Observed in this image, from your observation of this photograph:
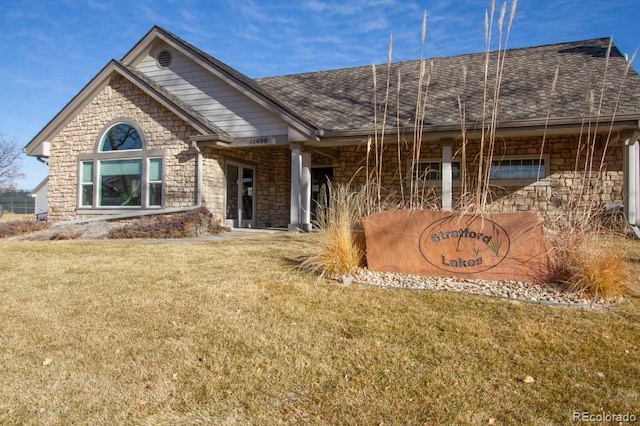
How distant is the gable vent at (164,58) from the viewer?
504 inches

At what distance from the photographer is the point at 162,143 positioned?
1193cm

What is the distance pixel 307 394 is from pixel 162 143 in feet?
36.2

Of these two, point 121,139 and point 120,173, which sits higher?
point 121,139

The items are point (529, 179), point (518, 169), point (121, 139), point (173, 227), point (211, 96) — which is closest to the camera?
point (173, 227)

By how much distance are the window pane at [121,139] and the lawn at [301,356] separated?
860 cm

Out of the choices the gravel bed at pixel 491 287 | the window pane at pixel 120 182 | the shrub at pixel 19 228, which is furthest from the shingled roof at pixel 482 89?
the shrub at pixel 19 228

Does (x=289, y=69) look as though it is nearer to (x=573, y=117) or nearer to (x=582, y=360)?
(x=573, y=117)

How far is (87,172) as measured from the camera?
12.8 meters

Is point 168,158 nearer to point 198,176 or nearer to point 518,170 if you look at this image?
point 198,176

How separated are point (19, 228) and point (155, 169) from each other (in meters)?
3.66

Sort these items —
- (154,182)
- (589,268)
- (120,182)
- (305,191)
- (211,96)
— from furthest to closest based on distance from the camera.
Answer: (120,182), (211,96), (154,182), (305,191), (589,268)

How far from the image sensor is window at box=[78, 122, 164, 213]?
39.3ft

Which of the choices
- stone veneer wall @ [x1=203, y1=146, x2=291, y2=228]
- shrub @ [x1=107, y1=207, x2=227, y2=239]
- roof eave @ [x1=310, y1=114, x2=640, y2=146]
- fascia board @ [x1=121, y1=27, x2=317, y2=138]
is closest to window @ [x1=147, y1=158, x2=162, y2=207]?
shrub @ [x1=107, y1=207, x2=227, y2=239]

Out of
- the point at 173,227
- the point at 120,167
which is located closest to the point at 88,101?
the point at 120,167
